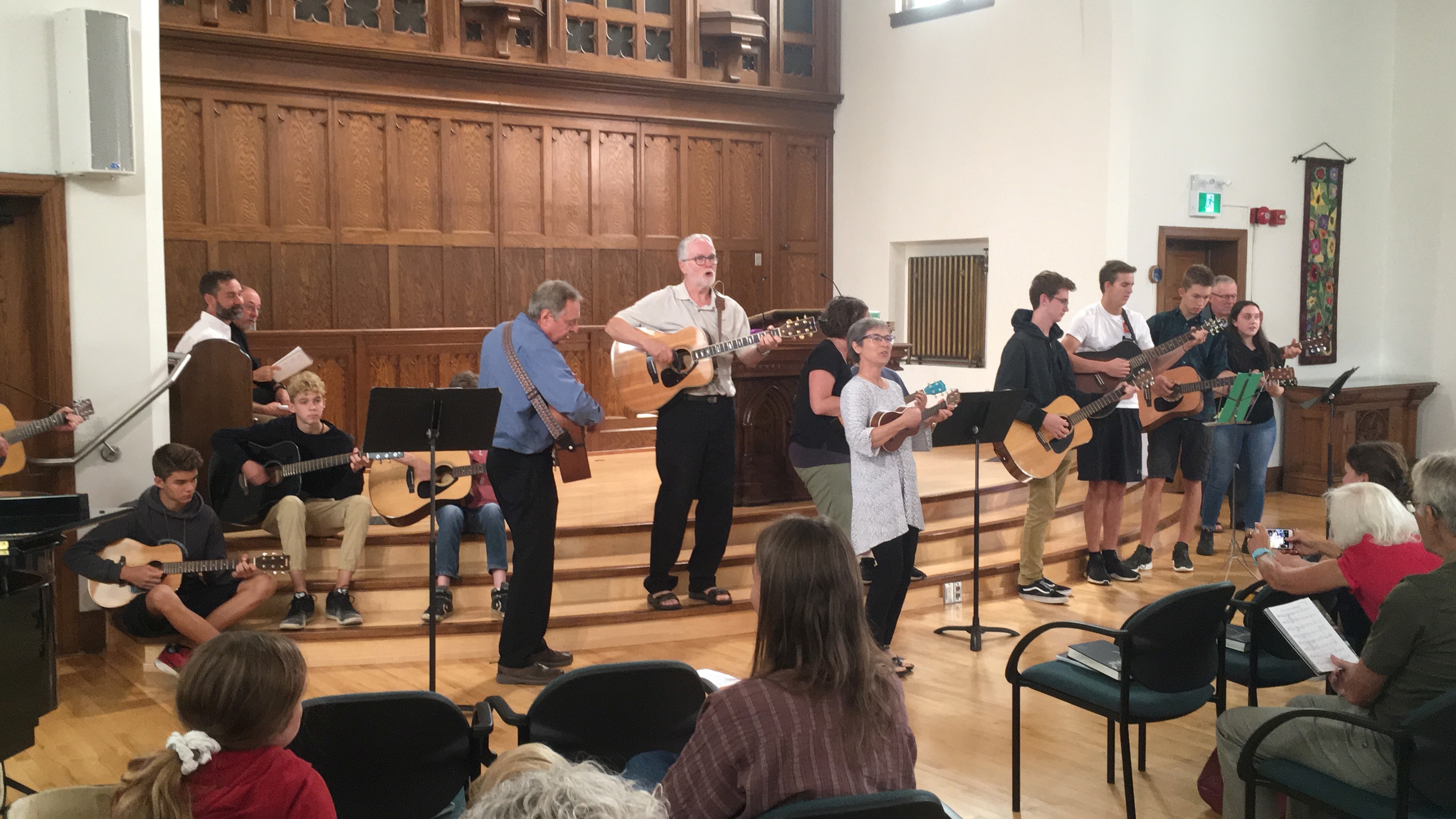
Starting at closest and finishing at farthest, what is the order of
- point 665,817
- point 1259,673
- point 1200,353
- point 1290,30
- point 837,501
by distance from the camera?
point 665,817
point 1259,673
point 837,501
point 1200,353
point 1290,30

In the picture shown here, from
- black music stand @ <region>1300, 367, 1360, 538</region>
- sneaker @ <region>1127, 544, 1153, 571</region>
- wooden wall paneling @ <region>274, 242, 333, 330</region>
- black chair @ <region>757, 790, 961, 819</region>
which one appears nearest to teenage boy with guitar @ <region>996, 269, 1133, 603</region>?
sneaker @ <region>1127, 544, 1153, 571</region>

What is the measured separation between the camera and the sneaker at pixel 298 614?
19.6 feet

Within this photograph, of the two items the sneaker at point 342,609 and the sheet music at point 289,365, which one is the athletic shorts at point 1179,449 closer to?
the sneaker at point 342,609

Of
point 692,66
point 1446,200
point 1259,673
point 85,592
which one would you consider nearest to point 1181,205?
point 1446,200

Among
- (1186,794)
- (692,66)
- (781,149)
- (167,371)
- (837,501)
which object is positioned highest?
(692,66)

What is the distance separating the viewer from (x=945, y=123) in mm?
10531

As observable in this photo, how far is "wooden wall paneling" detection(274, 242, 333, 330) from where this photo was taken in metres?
9.11

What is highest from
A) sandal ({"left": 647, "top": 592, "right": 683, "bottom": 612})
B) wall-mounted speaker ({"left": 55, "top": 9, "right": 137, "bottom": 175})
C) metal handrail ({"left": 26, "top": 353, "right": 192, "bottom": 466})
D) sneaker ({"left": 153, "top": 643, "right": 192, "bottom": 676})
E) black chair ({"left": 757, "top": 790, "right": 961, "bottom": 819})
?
wall-mounted speaker ({"left": 55, "top": 9, "right": 137, "bottom": 175})

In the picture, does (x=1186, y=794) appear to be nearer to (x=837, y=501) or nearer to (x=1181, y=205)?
(x=837, y=501)

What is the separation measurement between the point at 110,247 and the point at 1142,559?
6.57 metres

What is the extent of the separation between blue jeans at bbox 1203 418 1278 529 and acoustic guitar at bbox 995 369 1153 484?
5.89ft

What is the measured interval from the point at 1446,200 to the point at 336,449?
10.2 metres

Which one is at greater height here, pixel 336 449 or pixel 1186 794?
pixel 336 449

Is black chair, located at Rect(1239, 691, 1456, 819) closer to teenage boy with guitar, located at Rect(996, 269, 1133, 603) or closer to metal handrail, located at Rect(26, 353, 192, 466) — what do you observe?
teenage boy with guitar, located at Rect(996, 269, 1133, 603)
